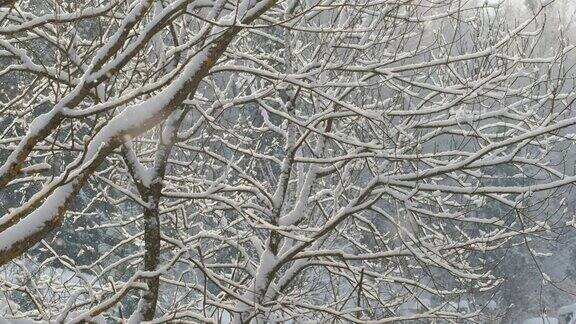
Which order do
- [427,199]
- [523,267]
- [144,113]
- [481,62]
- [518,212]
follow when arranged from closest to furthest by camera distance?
[144,113], [518,212], [481,62], [427,199], [523,267]

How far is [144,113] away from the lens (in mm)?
2846

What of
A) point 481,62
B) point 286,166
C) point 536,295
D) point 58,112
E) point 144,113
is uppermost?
point 536,295

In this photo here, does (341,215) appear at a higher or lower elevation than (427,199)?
lower

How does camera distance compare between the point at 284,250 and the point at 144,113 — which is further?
the point at 284,250

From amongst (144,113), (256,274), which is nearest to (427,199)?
(256,274)

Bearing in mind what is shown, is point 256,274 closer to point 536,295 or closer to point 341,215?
point 341,215

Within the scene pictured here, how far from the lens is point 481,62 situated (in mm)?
5078


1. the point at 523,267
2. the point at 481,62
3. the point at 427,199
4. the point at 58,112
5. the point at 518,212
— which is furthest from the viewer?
the point at 523,267

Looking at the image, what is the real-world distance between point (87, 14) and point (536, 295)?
32735mm

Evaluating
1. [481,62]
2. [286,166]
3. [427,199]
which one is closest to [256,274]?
[286,166]

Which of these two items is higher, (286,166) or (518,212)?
(286,166)

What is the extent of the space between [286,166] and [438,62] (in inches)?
66.4

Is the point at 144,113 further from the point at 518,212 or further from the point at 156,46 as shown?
the point at 518,212

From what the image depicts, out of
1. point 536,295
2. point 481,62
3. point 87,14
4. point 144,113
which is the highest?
point 536,295
